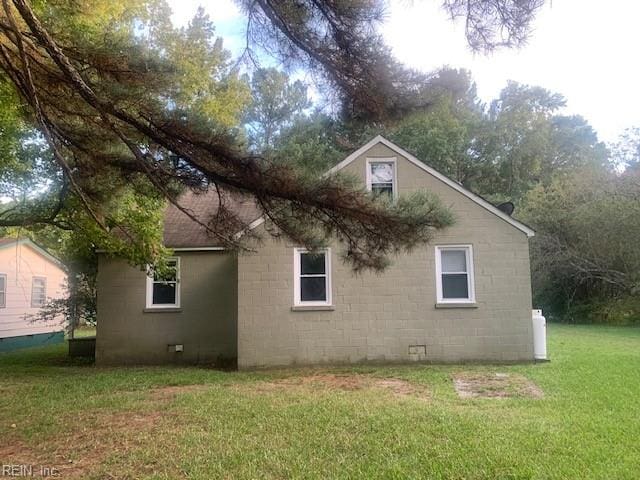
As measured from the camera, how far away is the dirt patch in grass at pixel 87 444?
15.5 ft

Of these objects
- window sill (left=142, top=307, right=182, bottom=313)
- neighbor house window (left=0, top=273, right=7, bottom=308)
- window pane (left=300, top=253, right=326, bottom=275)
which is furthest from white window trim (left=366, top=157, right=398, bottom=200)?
neighbor house window (left=0, top=273, right=7, bottom=308)

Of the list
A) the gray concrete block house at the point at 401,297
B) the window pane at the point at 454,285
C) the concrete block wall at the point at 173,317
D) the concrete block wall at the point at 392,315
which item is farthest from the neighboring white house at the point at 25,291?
the window pane at the point at 454,285

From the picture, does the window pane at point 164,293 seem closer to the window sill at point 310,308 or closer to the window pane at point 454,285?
the window sill at point 310,308

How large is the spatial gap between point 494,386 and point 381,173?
17.0 feet

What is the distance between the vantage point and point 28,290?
63.0ft

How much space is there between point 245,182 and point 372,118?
161 centimetres

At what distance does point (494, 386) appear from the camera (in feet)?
27.9

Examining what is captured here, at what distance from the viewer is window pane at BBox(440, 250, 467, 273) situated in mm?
11289

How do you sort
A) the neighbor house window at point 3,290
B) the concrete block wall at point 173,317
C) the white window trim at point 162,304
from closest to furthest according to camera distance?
the concrete block wall at point 173,317 < the white window trim at point 162,304 < the neighbor house window at point 3,290

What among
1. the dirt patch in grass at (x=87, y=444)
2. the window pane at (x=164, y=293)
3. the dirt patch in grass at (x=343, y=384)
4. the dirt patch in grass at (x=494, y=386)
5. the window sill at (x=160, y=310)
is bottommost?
the dirt patch in grass at (x=87, y=444)

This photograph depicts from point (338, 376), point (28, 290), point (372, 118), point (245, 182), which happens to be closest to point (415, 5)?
point (372, 118)

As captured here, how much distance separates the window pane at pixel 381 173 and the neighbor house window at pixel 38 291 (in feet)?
47.5

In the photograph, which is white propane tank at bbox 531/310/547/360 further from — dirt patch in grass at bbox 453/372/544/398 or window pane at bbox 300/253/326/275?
window pane at bbox 300/253/326/275

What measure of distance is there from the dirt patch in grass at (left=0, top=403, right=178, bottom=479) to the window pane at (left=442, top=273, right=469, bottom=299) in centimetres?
669
